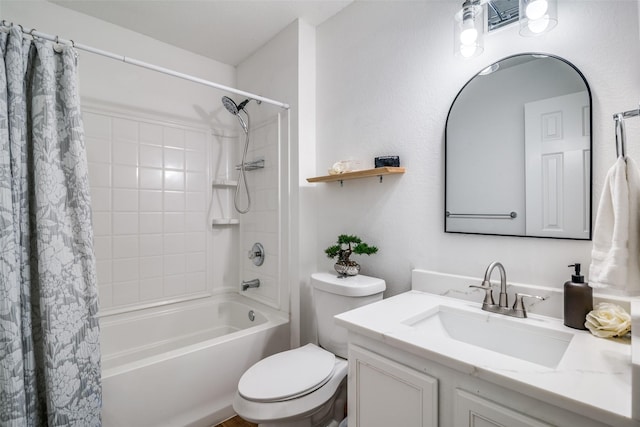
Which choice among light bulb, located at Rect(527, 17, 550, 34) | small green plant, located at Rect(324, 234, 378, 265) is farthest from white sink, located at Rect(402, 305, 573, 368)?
light bulb, located at Rect(527, 17, 550, 34)

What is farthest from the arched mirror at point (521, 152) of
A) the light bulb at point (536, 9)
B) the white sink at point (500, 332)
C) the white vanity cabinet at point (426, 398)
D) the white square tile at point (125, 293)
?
the white square tile at point (125, 293)

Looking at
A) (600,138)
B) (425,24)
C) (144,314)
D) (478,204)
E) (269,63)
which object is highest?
(269,63)

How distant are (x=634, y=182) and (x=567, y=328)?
0.52 meters

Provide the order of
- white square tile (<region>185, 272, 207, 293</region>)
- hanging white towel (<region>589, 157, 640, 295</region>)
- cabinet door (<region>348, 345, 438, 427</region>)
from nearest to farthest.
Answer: hanging white towel (<region>589, 157, 640, 295</region>) < cabinet door (<region>348, 345, 438, 427</region>) < white square tile (<region>185, 272, 207, 293</region>)

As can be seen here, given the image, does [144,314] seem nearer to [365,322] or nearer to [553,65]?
[365,322]

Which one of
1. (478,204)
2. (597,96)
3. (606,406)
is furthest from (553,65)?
(606,406)

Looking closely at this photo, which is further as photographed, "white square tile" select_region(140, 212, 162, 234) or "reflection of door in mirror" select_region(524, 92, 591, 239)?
"white square tile" select_region(140, 212, 162, 234)

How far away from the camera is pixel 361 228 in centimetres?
183

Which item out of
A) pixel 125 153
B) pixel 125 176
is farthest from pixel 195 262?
pixel 125 153

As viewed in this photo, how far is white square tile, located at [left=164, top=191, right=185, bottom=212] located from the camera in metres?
2.32

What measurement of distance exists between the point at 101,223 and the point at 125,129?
660 mm

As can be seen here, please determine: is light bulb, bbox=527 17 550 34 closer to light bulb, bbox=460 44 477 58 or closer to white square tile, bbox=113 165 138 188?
light bulb, bbox=460 44 477 58

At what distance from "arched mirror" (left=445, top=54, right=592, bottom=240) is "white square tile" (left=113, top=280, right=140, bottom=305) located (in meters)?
2.08

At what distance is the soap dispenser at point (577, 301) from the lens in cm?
101
